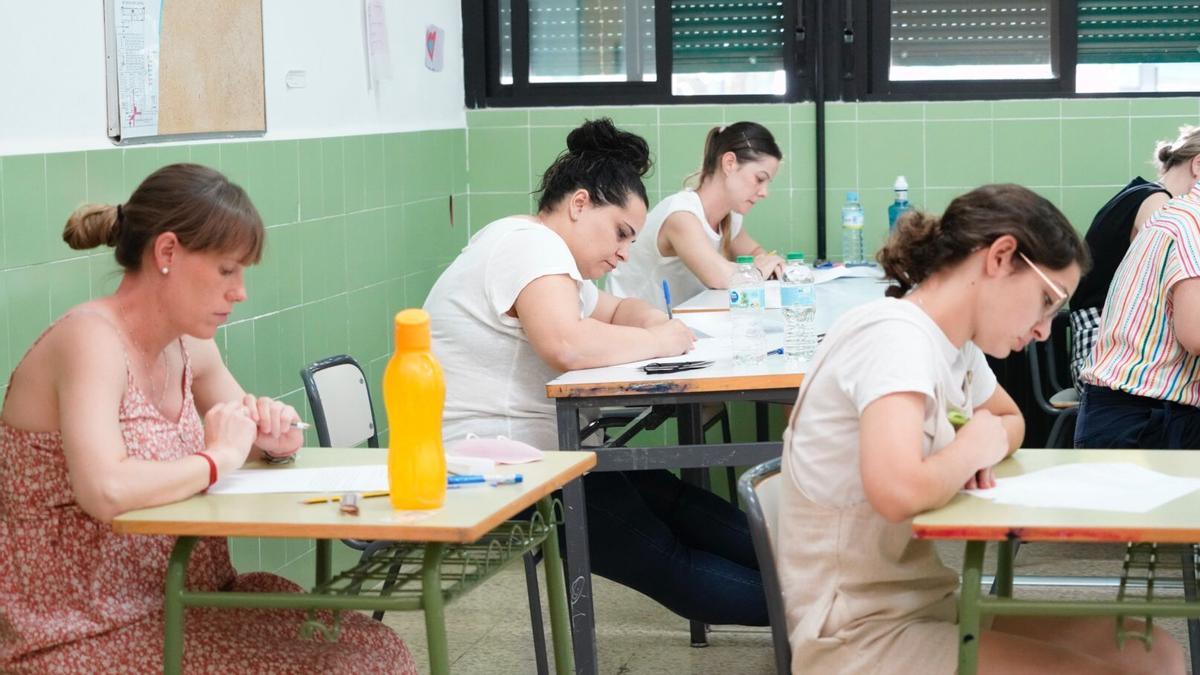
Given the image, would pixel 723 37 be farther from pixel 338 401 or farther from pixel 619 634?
pixel 338 401

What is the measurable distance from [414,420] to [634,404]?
40.4 inches

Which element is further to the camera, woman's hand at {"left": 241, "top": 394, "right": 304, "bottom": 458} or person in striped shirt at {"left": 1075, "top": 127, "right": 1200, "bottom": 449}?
person in striped shirt at {"left": 1075, "top": 127, "right": 1200, "bottom": 449}

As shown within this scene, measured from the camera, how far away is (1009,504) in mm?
2061

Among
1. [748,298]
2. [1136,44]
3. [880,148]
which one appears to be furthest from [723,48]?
[748,298]

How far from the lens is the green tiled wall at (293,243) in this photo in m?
2.82

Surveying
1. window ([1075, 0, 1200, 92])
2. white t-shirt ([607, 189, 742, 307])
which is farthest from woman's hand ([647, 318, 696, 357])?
window ([1075, 0, 1200, 92])

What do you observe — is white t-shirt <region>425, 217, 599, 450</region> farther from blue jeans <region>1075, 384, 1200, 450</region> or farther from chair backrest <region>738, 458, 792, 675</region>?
blue jeans <region>1075, 384, 1200, 450</region>

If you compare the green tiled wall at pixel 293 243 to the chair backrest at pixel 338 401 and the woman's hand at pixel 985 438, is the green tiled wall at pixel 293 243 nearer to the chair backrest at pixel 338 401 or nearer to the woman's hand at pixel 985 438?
the chair backrest at pixel 338 401

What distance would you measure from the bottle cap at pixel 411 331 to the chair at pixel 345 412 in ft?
3.69

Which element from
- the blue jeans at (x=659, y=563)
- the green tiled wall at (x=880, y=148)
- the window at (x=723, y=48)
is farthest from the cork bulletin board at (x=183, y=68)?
the window at (x=723, y=48)

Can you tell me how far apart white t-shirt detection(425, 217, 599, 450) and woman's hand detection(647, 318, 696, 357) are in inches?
8.5

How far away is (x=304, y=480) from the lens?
2.29 meters

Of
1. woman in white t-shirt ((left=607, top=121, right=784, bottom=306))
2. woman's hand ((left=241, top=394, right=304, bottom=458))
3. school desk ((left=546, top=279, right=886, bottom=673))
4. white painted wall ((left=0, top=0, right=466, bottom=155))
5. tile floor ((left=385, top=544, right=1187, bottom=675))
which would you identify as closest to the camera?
woman's hand ((left=241, top=394, right=304, bottom=458))

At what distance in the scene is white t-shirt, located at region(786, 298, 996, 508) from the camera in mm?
2039
